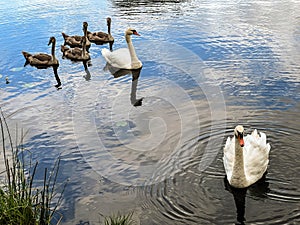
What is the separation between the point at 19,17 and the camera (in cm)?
2095

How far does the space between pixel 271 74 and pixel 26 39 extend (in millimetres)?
10209

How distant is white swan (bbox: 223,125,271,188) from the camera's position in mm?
6371

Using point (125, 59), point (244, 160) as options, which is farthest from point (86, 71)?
point (244, 160)

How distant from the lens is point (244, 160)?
6766 millimetres

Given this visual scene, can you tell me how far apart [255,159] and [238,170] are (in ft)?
1.38

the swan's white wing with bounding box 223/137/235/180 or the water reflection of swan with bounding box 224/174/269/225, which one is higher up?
the swan's white wing with bounding box 223/137/235/180

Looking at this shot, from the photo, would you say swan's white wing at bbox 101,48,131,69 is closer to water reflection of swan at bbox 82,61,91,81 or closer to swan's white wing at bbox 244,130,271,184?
water reflection of swan at bbox 82,61,91,81

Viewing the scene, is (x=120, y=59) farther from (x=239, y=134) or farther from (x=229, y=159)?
(x=239, y=134)

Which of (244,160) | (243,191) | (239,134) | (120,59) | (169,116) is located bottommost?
(120,59)

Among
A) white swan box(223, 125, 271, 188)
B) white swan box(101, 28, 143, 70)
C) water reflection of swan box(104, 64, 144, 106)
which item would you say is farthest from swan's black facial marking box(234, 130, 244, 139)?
white swan box(101, 28, 143, 70)

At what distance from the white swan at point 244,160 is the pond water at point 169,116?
193 millimetres

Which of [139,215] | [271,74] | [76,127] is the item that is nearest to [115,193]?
[139,215]

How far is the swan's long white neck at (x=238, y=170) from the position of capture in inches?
251

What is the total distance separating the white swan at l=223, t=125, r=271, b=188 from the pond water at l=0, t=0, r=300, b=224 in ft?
0.63
